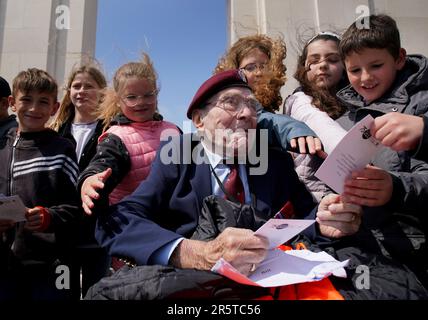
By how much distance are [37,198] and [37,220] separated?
21 centimetres

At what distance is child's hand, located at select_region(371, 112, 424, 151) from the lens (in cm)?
125

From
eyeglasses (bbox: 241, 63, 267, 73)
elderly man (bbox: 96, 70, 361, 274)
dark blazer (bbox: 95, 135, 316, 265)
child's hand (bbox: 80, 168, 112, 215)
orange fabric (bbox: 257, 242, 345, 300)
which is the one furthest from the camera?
eyeglasses (bbox: 241, 63, 267, 73)

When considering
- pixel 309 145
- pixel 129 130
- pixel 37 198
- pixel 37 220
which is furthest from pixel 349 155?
pixel 37 198

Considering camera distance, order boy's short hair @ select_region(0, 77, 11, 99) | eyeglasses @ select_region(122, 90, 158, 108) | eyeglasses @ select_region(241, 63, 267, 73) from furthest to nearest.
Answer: boy's short hair @ select_region(0, 77, 11, 99) < eyeglasses @ select_region(241, 63, 267, 73) < eyeglasses @ select_region(122, 90, 158, 108)

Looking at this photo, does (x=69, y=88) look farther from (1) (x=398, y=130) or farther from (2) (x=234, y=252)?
(1) (x=398, y=130)

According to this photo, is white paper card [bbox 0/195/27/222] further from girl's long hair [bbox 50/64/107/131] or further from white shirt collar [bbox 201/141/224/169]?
girl's long hair [bbox 50/64/107/131]

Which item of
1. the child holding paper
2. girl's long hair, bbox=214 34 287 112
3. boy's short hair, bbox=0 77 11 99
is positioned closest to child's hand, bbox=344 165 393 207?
the child holding paper

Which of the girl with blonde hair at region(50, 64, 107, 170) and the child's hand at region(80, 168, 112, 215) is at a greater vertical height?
the girl with blonde hair at region(50, 64, 107, 170)

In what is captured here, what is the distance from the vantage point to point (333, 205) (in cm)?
150

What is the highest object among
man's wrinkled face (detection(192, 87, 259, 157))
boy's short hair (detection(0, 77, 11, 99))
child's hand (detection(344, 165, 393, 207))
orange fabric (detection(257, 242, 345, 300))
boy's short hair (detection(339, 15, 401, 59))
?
boy's short hair (detection(0, 77, 11, 99))

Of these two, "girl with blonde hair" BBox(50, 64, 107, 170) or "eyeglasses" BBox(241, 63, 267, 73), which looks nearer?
"eyeglasses" BBox(241, 63, 267, 73)

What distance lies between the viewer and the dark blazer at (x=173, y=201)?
1500mm

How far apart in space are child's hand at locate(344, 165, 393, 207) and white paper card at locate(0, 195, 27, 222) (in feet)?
5.29
